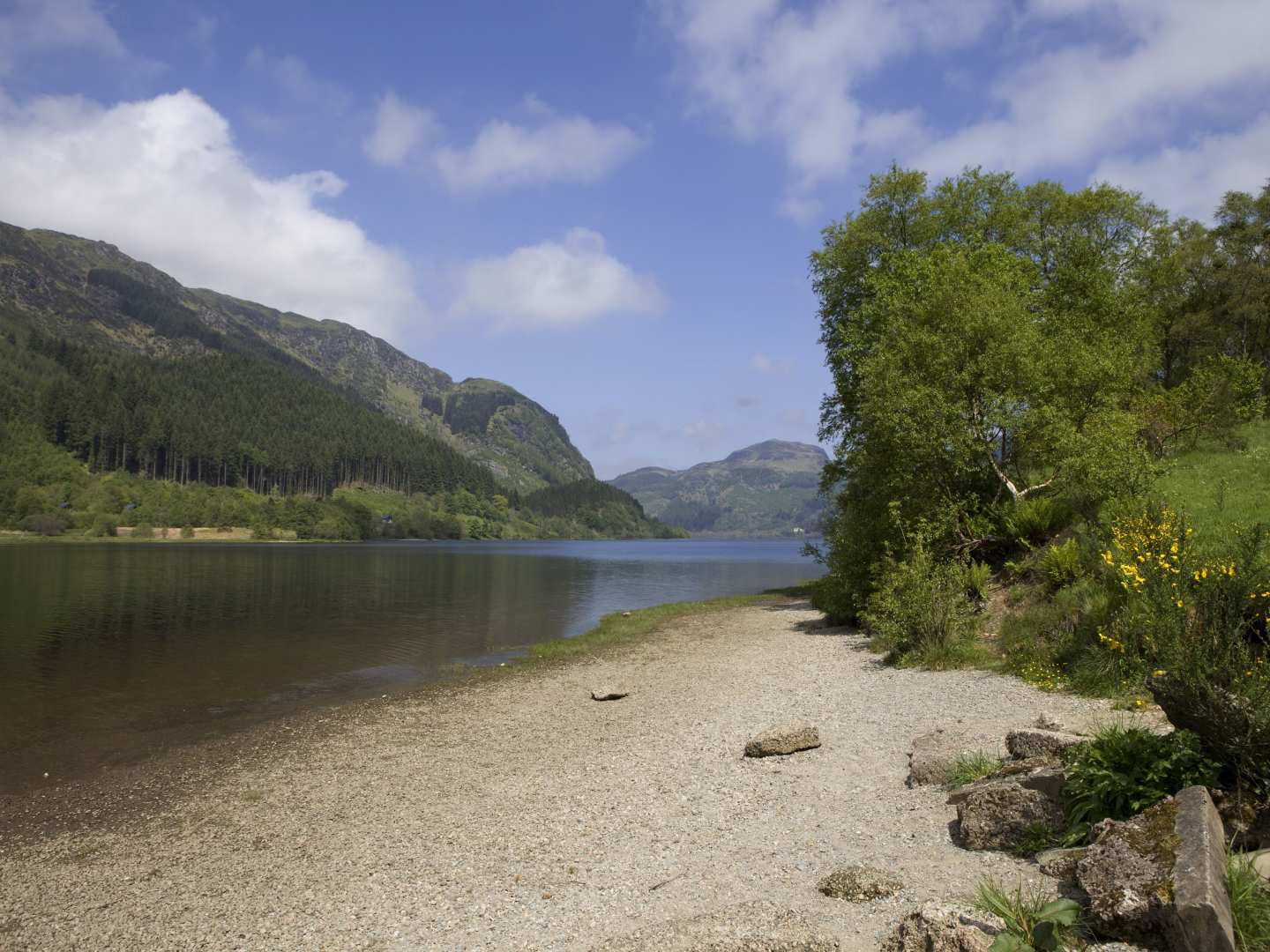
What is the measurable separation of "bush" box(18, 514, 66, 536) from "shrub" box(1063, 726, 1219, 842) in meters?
191

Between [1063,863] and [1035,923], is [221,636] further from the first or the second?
[1035,923]

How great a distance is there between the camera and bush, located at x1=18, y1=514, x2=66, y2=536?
14900cm

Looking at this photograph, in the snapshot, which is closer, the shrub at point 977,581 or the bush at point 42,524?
the shrub at point 977,581

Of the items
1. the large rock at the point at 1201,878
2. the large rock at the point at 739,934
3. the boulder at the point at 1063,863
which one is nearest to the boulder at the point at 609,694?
the large rock at the point at 739,934

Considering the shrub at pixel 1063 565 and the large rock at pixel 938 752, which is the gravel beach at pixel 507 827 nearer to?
the large rock at pixel 938 752

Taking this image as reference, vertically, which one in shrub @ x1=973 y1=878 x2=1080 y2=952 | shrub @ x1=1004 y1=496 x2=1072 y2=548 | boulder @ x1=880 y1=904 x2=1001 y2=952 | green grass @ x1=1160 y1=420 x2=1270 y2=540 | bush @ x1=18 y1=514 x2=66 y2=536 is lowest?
bush @ x1=18 y1=514 x2=66 y2=536

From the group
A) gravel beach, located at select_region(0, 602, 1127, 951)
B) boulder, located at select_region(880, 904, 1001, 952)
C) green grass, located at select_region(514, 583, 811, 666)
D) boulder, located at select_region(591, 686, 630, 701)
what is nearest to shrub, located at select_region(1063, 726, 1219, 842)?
gravel beach, located at select_region(0, 602, 1127, 951)

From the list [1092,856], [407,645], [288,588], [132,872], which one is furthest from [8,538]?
[1092,856]

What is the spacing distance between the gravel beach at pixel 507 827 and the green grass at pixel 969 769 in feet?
1.44

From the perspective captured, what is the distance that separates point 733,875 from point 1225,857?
5.07 metres

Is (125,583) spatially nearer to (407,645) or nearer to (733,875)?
(407,645)

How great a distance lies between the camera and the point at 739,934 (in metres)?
6.21

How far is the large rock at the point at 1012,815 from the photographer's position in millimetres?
7641

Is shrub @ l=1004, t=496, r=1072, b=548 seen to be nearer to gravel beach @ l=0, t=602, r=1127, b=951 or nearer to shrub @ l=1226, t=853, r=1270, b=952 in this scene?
gravel beach @ l=0, t=602, r=1127, b=951
